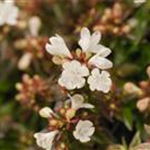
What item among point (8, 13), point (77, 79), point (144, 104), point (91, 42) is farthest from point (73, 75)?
point (8, 13)

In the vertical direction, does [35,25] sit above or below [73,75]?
above

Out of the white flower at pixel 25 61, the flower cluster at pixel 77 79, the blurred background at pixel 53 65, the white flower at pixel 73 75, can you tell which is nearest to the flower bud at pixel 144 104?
the blurred background at pixel 53 65

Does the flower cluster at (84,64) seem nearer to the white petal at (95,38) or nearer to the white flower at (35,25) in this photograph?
the white petal at (95,38)

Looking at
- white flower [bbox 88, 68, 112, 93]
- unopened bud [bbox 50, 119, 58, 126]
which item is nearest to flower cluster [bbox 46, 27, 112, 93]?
white flower [bbox 88, 68, 112, 93]

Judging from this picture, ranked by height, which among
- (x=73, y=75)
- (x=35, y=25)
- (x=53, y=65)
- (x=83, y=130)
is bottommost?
(x=83, y=130)

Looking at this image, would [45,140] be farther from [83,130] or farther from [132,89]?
[132,89]

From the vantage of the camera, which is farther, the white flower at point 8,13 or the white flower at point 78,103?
the white flower at point 8,13

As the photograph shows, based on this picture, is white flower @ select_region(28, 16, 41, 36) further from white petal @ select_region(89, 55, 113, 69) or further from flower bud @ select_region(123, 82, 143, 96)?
white petal @ select_region(89, 55, 113, 69)
